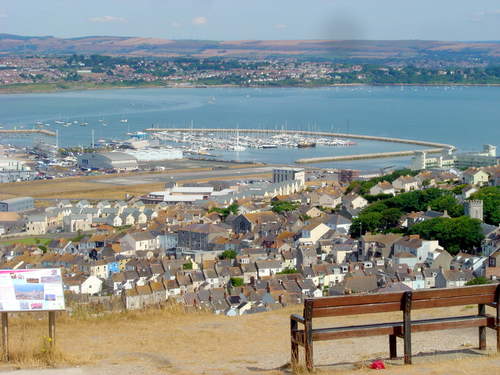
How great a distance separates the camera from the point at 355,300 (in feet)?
9.32

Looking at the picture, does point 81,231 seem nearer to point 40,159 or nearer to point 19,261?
point 19,261

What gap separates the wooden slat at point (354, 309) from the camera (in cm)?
282

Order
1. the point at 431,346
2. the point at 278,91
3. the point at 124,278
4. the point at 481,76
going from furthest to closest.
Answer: the point at 481,76
the point at 278,91
the point at 124,278
the point at 431,346

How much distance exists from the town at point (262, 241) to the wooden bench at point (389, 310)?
216cm

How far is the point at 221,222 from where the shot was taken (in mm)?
15594

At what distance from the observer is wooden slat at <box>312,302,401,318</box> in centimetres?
282

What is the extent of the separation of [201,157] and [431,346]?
1099 inches

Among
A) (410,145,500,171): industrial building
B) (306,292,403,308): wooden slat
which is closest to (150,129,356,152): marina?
(410,145,500,171): industrial building

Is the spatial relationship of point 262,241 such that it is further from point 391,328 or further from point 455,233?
point 391,328

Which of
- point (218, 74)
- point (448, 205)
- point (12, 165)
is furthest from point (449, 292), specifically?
point (218, 74)

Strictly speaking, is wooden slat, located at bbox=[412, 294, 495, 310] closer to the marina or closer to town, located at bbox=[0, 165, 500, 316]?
town, located at bbox=[0, 165, 500, 316]

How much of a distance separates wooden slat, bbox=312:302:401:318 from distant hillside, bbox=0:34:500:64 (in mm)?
86365

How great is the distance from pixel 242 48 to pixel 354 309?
13910 centimetres

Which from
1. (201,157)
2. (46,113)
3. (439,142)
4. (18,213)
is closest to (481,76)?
(46,113)
